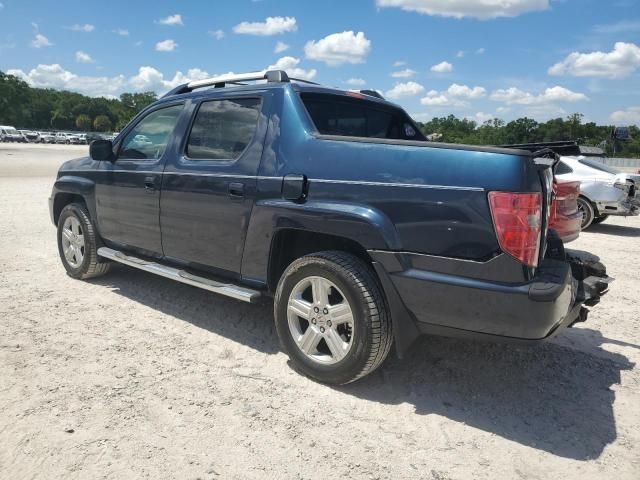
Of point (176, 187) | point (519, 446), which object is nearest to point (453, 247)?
point (519, 446)

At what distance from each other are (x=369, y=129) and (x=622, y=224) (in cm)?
947

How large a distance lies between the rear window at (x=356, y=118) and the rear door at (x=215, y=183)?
386mm

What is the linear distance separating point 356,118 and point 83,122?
135421 mm

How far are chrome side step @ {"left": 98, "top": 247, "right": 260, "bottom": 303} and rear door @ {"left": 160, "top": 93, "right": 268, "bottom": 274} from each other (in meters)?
0.12

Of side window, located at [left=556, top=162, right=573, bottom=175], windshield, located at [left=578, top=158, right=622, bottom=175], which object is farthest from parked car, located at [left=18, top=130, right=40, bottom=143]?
windshield, located at [left=578, top=158, right=622, bottom=175]

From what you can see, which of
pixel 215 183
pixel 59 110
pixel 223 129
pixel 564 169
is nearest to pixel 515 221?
pixel 215 183

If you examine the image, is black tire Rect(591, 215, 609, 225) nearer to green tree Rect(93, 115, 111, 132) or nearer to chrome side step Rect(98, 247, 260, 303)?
chrome side step Rect(98, 247, 260, 303)

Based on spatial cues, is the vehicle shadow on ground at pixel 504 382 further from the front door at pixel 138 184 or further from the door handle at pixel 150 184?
the door handle at pixel 150 184

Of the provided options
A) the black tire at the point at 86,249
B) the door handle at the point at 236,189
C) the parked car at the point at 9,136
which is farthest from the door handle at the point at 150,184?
the parked car at the point at 9,136

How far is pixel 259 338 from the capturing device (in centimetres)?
423

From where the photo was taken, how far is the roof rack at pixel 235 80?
3973 millimetres

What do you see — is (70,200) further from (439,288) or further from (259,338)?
(439,288)

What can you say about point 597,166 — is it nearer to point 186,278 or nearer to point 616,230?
point 616,230

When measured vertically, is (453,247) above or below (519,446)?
above
